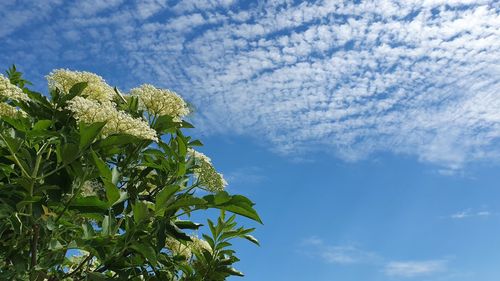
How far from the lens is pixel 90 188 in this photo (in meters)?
3.99

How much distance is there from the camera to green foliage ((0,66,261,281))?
339cm

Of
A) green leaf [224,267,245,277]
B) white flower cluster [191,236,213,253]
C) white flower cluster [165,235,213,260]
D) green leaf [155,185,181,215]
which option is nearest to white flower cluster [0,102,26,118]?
green leaf [155,185,181,215]

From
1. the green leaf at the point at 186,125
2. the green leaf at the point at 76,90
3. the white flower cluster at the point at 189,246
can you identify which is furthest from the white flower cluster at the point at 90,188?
the white flower cluster at the point at 189,246

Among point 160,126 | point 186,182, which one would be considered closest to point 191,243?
point 186,182

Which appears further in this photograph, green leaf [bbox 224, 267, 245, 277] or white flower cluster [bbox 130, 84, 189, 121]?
green leaf [bbox 224, 267, 245, 277]

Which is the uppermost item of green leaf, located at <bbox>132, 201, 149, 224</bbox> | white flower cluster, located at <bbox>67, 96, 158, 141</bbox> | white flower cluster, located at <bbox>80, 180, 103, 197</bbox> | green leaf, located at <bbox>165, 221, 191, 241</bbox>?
white flower cluster, located at <bbox>67, 96, 158, 141</bbox>

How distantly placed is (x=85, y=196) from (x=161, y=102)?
3.26ft

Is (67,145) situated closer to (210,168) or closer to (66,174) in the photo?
(66,174)

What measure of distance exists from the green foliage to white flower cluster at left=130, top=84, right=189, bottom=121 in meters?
0.11

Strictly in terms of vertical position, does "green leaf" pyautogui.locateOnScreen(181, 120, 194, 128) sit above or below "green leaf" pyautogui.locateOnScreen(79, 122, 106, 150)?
above

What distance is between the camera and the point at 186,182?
176 inches

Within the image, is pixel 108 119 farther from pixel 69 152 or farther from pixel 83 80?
pixel 83 80

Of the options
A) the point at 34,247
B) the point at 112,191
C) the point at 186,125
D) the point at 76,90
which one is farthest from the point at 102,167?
the point at 186,125

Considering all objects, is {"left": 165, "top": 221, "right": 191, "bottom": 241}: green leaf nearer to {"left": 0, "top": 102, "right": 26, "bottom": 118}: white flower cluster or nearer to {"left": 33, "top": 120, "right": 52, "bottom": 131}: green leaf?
{"left": 33, "top": 120, "right": 52, "bottom": 131}: green leaf
